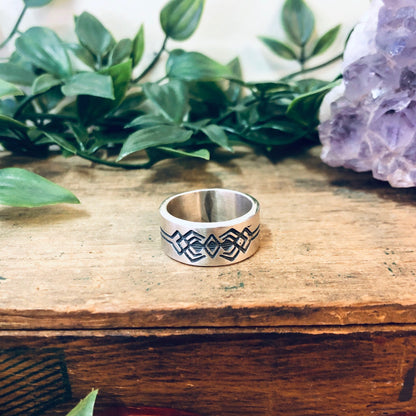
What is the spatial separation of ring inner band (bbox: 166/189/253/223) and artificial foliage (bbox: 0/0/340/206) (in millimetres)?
80

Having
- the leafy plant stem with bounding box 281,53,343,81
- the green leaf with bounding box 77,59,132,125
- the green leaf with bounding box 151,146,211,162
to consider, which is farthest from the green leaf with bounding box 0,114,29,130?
the leafy plant stem with bounding box 281,53,343,81

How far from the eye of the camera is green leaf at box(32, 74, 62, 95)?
689 mm

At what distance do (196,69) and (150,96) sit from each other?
0.10m

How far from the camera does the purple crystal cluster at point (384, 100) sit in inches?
21.8

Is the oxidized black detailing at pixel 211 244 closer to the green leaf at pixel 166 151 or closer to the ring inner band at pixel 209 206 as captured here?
the ring inner band at pixel 209 206

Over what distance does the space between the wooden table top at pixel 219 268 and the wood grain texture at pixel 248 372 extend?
0.08 ft

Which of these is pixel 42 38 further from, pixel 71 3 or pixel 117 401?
pixel 117 401

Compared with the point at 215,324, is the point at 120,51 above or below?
above

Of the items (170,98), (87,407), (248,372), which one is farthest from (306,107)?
(87,407)

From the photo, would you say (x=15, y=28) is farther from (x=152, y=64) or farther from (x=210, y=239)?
(x=210, y=239)

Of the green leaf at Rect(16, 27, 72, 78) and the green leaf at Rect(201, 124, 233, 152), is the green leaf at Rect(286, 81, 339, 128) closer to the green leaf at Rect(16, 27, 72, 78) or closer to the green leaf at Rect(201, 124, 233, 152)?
the green leaf at Rect(201, 124, 233, 152)

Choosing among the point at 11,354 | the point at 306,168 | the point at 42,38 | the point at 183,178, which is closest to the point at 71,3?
the point at 42,38

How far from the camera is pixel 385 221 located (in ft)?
1.79

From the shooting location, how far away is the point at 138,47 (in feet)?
2.77
